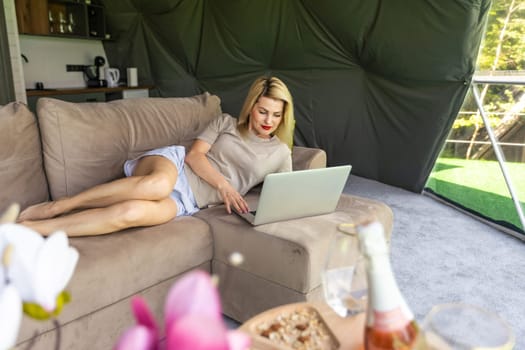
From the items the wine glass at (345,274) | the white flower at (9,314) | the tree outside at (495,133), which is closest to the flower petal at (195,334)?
the white flower at (9,314)

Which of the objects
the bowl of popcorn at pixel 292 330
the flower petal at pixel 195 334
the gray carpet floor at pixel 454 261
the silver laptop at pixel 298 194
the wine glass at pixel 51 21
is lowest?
the gray carpet floor at pixel 454 261

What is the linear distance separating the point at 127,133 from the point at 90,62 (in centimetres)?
336

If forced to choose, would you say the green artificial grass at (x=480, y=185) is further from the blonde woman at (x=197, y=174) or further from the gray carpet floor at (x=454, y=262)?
the blonde woman at (x=197, y=174)

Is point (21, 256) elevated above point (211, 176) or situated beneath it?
elevated above

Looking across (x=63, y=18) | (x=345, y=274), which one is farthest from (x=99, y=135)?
(x=63, y=18)

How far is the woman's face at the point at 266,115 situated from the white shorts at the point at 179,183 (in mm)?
392

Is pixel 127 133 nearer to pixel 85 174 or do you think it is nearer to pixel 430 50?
pixel 85 174

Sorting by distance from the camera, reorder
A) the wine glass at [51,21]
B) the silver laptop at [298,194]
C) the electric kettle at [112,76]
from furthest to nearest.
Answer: the electric kettle at [112,76]
the wine glass at [51,21]
the silver laptop at [298,194]

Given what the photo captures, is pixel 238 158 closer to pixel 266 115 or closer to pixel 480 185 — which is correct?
pixel 266 115

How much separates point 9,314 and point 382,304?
54 cm

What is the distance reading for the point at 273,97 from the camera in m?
2.04

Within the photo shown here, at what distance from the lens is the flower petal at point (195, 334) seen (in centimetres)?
35

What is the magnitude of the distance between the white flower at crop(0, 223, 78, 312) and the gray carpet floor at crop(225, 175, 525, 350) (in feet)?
4.78

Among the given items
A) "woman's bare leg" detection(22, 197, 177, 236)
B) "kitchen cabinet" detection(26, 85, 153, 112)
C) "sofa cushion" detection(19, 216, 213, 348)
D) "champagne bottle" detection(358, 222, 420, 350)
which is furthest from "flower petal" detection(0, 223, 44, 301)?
"kitchen cabinet" detection(26, 85, 153, 112)
